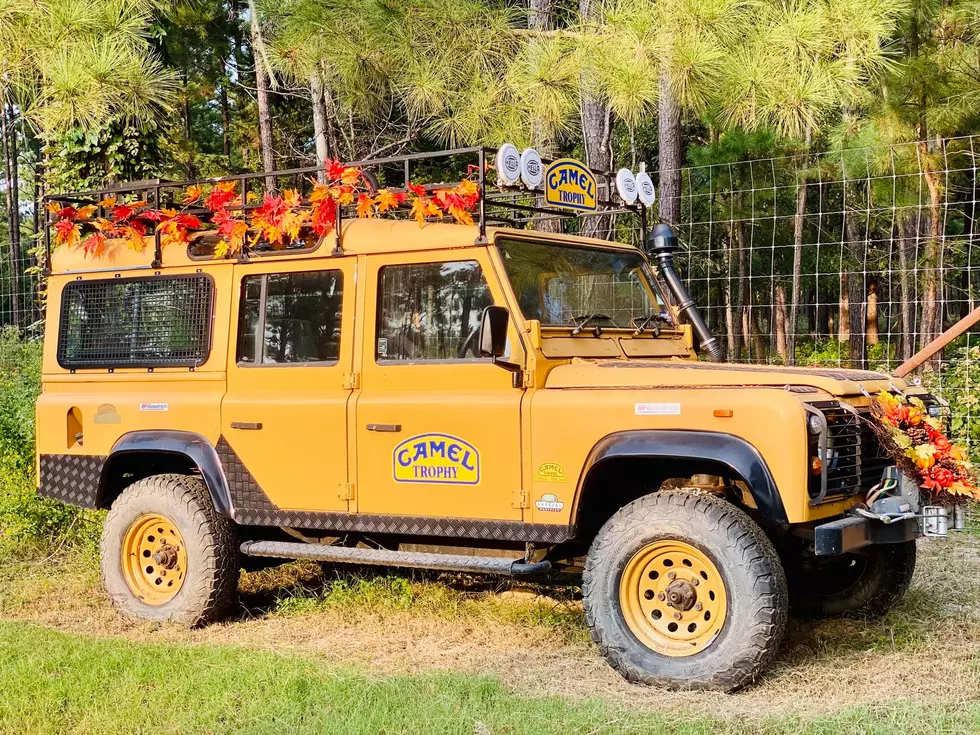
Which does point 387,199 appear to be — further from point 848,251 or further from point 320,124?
point 848,251

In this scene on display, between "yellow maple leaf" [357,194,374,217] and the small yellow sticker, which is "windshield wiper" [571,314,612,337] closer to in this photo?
the small yellow sticker

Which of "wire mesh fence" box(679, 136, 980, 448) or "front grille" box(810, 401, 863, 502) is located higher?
"wire mesh fence" box(679, 136, 980, 448)

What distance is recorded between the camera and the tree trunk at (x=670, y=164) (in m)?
9.74

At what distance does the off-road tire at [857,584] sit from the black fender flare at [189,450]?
315cm

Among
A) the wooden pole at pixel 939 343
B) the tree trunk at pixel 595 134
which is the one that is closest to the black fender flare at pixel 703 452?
the wooden pole at pixel 939 343

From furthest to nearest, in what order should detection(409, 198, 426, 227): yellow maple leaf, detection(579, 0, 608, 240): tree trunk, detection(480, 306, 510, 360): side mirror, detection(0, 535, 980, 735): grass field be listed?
detection(579, 0, 608, 240): tree trunk
detection(409, 198, 426, 227): yellow maple leaf
detection(480, 306, 510, 360): side mirror
detection(0, 535, 980, 735): grass field

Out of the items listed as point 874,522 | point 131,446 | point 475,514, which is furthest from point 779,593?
point 131,446

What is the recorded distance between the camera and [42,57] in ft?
26.2

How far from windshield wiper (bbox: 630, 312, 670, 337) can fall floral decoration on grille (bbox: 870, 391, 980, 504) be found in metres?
1.42

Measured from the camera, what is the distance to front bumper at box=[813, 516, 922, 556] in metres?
4.59

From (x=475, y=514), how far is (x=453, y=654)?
2.37 feet

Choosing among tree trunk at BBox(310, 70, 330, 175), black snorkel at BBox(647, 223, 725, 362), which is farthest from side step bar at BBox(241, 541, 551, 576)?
tree trunk at BBox(310, 70, 330, 175)

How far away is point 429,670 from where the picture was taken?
5098 mm

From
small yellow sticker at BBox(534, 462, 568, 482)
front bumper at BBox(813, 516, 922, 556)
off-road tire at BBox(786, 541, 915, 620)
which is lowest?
off-road tire at BBox(786, 541, 915, 620)
